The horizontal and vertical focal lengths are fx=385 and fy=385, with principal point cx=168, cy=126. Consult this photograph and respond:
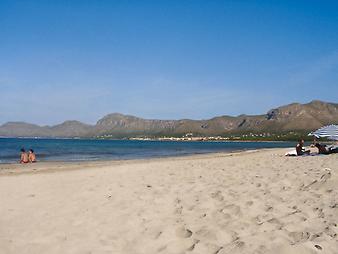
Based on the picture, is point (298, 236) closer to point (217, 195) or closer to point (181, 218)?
point (181, 218)

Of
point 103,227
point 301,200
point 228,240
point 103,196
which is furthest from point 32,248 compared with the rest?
point 301,200

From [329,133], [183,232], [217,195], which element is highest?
[329,133]

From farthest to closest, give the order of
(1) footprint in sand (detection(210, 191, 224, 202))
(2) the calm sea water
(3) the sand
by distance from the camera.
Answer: (2) the calm sea water, (1) footprint in sand (detection(210, 191, 224, 202)), (3) the sand

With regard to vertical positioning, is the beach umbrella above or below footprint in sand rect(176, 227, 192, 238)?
above

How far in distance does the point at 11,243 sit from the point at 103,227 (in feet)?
4.16

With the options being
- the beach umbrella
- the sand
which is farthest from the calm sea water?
the sand

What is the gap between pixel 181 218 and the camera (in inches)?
233

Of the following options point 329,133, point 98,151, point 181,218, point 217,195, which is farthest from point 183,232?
point 98,151

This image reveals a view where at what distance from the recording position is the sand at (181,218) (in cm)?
474

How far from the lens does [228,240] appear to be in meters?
4.80

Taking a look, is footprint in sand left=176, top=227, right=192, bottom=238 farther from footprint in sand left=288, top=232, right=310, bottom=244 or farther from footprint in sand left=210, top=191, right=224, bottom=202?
footprint in sand left=210, top=191, right=224, bottom=202

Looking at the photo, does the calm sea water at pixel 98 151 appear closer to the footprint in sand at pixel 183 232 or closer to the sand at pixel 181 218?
the sand at pixel 181 218

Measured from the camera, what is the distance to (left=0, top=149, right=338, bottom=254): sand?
4738 mm

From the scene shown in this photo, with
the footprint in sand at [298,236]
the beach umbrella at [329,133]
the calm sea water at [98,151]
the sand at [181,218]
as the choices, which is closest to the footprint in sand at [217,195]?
the sand at [181,218]
